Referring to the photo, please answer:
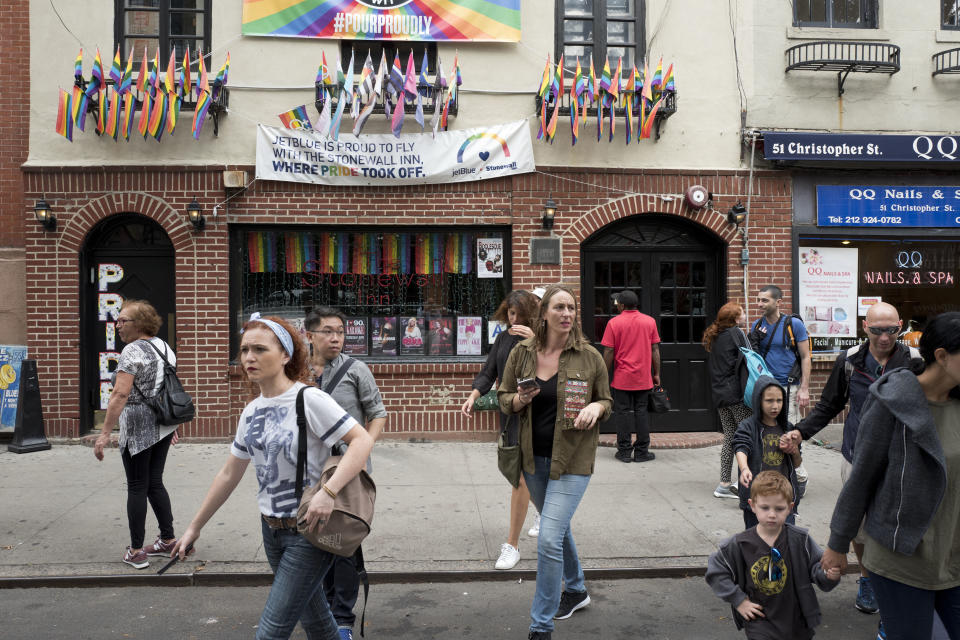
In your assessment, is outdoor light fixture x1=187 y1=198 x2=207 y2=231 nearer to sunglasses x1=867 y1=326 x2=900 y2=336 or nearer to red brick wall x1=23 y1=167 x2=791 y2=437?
red brick wall x1=23 y1=167 x2=791 y2=437

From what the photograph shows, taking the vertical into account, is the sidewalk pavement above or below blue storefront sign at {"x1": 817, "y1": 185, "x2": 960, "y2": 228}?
below

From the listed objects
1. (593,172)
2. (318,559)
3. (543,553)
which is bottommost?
(543,553)

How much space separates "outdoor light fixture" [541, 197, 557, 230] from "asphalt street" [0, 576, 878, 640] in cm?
499

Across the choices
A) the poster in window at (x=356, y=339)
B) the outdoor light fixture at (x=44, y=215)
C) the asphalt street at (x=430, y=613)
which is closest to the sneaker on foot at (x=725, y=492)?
the asphalt street at (x=430, y=613)

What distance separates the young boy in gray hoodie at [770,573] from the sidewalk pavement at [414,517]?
6.59 ft

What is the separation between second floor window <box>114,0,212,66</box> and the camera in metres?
9.15

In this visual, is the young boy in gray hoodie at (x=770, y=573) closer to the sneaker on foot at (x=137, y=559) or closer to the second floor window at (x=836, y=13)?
the sneaker on foot at (x=137, y=559)

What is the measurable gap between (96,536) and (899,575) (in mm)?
5424

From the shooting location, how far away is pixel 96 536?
5.83m

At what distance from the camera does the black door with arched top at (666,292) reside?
962 cm

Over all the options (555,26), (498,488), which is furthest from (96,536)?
(555,26)

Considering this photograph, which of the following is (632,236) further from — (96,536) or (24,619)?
(24,619)

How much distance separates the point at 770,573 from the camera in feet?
10.8

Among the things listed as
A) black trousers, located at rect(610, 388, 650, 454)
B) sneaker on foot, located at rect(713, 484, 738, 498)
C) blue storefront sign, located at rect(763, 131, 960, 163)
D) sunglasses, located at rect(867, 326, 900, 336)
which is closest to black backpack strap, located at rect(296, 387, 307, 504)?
sunglasses, located at rect(867, 326, 900, 336)
